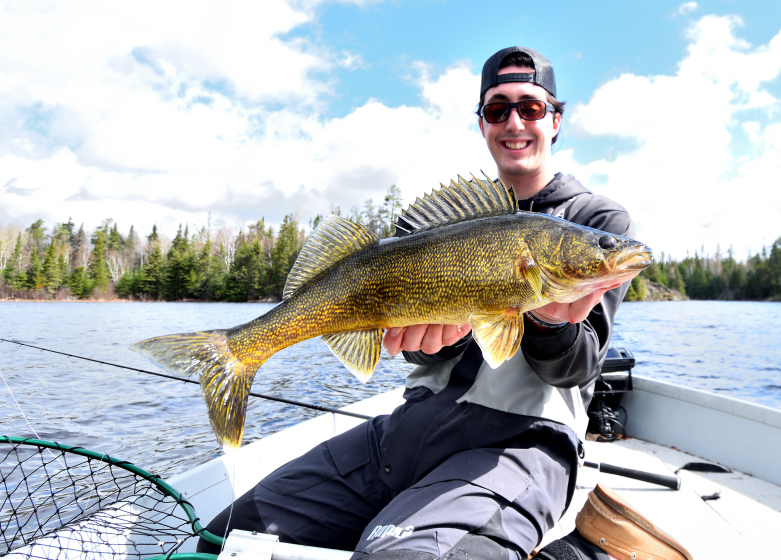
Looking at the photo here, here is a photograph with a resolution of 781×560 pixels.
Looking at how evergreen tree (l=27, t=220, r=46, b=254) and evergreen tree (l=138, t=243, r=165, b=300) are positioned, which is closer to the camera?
evergreen tree (l=138, t=243, r=165, b=300)

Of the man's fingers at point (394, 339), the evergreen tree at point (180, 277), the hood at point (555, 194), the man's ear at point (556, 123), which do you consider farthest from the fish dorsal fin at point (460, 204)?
the evergreen tree at point (180, 277)

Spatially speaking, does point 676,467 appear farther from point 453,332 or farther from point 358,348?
point 358,348

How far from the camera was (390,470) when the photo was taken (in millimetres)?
2516

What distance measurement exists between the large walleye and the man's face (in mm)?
1074

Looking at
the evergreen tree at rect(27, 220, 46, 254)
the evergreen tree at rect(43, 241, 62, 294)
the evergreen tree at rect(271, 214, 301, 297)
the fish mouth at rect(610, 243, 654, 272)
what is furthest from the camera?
the evergreen tree at rect(27, 220, 46, 254)

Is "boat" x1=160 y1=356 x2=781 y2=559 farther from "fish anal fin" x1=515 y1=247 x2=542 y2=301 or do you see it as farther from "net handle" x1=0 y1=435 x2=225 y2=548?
"fish anal fin" x1=515 y1=247 x2=542 y2=301

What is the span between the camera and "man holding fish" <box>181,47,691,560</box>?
2.06 m

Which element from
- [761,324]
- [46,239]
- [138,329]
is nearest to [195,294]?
[138,329]

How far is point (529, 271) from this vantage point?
2166 mm

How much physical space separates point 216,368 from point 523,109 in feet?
8.81

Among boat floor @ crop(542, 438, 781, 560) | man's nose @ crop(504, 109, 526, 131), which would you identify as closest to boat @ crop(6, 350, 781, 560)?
boat floor @ crop(542, 438, 781, 560)

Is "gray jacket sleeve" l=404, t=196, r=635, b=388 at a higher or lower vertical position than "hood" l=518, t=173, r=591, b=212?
lower

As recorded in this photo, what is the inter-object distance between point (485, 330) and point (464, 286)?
24 centimetres

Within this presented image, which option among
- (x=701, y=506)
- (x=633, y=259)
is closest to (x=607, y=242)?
(x=633, y=259)
